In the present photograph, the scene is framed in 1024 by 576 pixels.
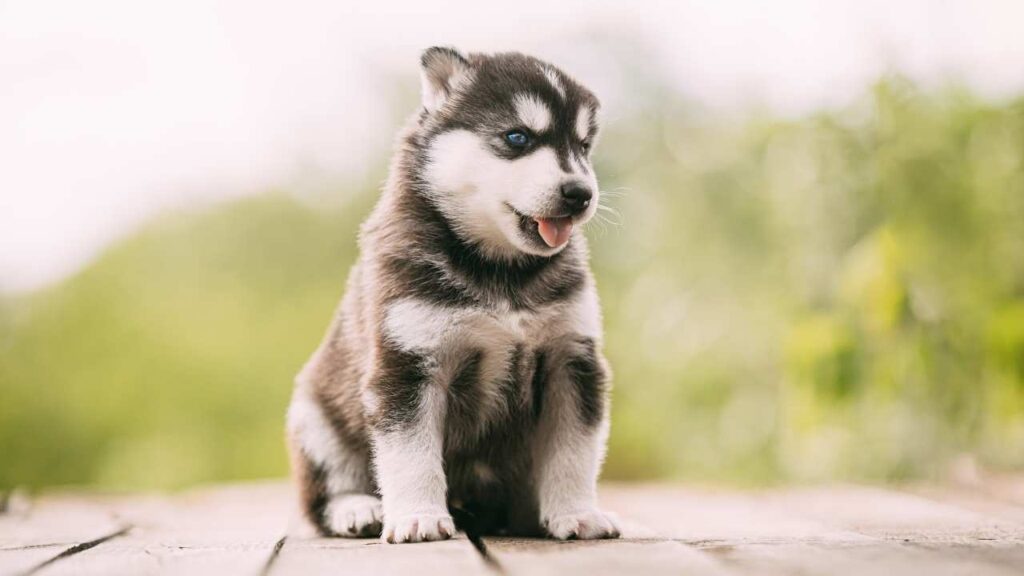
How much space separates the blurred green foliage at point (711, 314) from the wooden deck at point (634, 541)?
137 centimetres

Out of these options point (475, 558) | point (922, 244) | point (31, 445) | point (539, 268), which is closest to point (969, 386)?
point (922, 244)

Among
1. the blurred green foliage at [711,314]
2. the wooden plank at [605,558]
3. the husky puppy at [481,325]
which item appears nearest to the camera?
the wooden plank at [605,558]

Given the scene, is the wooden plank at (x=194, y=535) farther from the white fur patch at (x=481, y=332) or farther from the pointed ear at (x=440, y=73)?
the pointed ear at (x=440, y=73)

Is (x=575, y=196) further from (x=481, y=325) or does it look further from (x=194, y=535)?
(x=194, y=535)

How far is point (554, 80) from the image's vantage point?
3.11 m

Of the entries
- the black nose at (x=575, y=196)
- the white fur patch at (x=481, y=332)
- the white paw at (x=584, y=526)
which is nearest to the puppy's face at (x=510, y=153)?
the black nose at (x=575, y=196)

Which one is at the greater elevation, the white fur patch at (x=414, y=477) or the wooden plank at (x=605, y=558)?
the white fur patch at (x=414, y=477)

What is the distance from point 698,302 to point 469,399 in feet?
12.0

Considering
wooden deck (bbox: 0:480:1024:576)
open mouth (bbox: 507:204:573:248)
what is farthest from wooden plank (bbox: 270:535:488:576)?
open mouth (bbox: 507:204:573:248)

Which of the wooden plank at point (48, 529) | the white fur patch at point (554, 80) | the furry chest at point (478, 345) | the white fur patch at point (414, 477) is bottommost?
the wooden plank at point (48, 529)

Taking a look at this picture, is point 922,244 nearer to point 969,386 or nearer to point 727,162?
point 969,386

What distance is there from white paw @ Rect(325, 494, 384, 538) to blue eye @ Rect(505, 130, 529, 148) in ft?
3.67

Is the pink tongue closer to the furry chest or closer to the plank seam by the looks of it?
the furry chest

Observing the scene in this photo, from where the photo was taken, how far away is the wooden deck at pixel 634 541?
8.25ft
